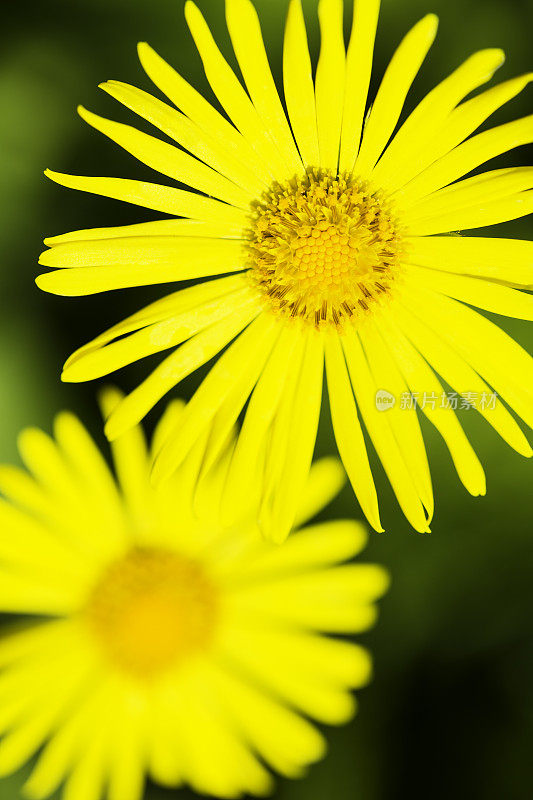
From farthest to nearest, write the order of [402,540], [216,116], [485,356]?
[402,540], [485,356], [216,116]

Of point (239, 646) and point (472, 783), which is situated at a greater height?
point (239, 646)

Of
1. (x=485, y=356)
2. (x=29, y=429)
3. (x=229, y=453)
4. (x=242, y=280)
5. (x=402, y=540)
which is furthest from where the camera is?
(x=402, y=540)

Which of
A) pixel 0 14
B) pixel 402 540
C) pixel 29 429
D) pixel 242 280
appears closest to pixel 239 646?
pixel 402 540

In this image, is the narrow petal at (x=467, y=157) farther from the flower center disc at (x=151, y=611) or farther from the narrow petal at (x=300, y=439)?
the flower center disc at (x=151, y=611)

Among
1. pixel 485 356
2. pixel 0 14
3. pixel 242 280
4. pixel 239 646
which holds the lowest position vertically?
pixel 239 646

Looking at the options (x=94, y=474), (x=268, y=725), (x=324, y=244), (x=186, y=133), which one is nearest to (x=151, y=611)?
(x=94, y=474)

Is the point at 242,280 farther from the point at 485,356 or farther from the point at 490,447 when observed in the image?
the point at 490,447

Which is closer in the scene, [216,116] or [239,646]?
[216,116]

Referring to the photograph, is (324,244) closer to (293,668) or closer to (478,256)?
(478,256)

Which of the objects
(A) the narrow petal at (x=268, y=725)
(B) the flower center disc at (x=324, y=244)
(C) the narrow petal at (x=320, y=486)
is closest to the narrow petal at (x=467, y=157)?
(B) the flower center disc at (x=324, y=244)
